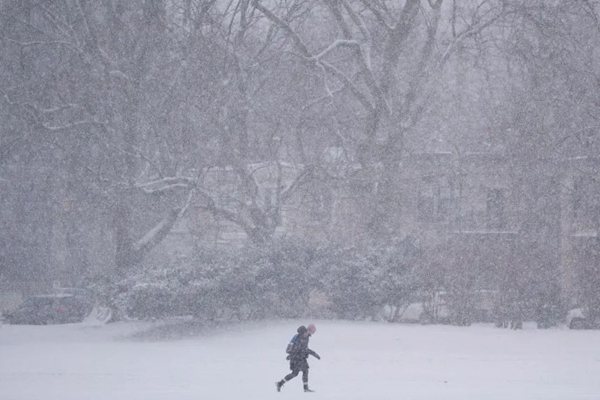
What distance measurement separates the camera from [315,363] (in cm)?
1883

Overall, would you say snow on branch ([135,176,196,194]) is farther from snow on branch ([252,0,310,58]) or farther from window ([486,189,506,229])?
window ([486,189,506,229])

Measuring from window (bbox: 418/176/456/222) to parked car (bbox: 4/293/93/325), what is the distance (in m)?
13.3

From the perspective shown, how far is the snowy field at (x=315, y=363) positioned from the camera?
583 inches

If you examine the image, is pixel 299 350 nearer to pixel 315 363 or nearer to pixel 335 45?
pixel 315 363

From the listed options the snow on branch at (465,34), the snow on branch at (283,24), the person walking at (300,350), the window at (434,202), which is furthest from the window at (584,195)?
the person walking at (300,350)

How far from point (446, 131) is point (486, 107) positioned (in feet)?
15.9

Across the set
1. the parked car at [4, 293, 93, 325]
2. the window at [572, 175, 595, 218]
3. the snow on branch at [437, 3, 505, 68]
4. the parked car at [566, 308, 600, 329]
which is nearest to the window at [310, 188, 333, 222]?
the snow on branch at [437, 3, 505, 68]

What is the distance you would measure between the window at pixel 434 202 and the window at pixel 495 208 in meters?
1.69

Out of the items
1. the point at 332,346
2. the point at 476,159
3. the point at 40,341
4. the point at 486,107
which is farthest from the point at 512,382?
the point at 486,107

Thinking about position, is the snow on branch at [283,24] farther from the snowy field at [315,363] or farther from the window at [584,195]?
the window at [584,195]

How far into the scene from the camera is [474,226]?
1330 inches

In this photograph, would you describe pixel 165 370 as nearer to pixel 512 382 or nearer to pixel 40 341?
pixel 512 382

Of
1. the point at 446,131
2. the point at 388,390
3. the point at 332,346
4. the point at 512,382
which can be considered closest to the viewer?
the point at 388,390

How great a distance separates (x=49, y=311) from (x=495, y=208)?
58.3ft
